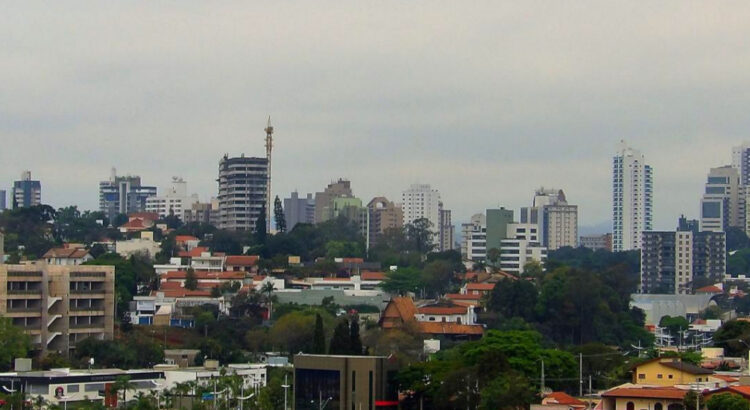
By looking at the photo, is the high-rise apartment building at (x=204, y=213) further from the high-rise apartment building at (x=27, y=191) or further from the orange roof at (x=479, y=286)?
the orange roof at (x=479, y=286)

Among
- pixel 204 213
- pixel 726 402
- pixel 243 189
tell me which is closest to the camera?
pixel 726 402

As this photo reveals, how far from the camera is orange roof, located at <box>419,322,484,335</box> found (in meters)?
71.6

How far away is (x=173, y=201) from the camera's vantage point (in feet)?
509

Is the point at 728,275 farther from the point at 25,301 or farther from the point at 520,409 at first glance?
the point at 520,409

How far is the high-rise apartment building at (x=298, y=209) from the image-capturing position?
166 metres

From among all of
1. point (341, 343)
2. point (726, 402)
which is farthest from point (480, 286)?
point (726, 402)

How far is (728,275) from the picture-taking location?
12312cm

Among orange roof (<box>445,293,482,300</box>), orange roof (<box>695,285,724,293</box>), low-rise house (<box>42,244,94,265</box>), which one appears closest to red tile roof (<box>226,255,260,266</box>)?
low-rise house (<box>42,244,94,265</box>)

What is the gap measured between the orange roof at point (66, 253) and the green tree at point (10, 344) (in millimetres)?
30212

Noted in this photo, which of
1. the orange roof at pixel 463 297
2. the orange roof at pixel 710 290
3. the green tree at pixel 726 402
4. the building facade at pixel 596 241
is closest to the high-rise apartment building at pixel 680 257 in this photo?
the orange roof at pixel 710 290

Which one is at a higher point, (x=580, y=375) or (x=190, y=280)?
(x=190, y=280)

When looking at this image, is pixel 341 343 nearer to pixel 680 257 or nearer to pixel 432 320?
pixel 432 320

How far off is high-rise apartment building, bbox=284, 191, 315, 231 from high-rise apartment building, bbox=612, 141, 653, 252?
30.3 metres

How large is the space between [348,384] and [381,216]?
309 ft
